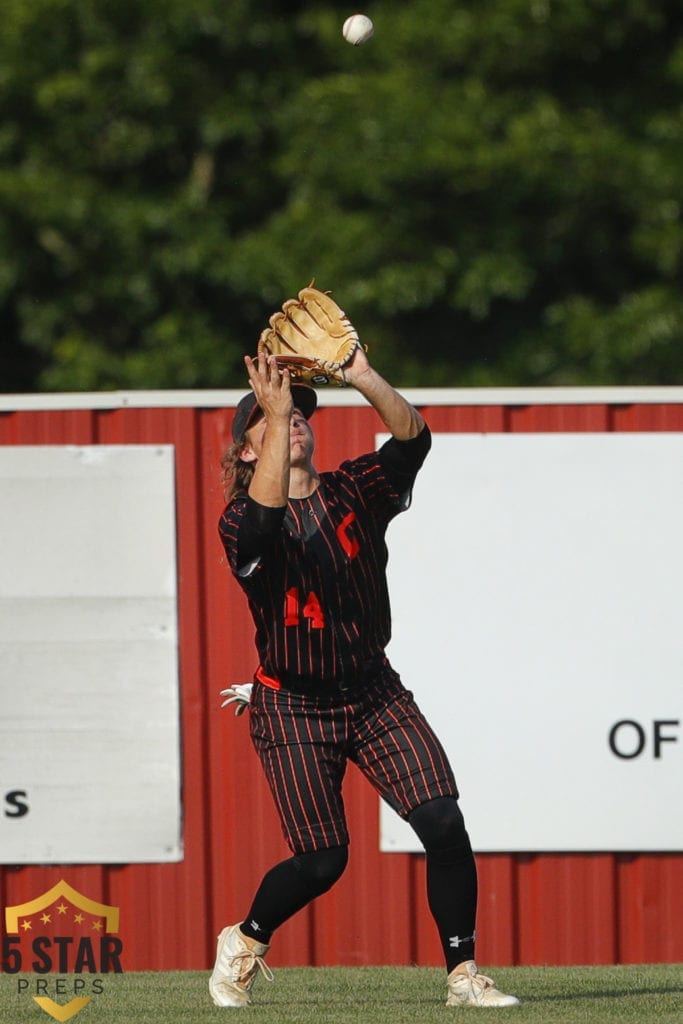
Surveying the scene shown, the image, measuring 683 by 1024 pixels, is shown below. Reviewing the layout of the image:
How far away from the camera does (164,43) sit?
1391 cm

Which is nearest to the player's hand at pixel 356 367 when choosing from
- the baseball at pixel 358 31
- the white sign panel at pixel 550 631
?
the white sign panel at pixel 550 631

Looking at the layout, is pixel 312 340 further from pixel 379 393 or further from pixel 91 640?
pixel 91 640

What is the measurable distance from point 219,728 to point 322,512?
2.36 meters

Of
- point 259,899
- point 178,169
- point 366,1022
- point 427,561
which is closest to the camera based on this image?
point 366,1022

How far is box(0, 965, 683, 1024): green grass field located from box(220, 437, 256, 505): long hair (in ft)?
4.96

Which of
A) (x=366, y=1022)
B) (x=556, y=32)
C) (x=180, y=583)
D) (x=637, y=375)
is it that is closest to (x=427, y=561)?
(x=180, y=583)

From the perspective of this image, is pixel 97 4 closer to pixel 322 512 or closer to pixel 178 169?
pixel 178 169

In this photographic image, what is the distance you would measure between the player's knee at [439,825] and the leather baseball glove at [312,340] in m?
1.24

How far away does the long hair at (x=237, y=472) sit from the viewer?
16.8 ft

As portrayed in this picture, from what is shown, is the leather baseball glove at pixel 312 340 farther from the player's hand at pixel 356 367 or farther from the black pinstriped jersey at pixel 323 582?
the black pinstriped jersey at pixel 323 582

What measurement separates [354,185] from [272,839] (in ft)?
23.3

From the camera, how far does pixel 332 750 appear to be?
A: 5.00 m

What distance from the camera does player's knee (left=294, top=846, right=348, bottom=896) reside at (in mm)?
4980

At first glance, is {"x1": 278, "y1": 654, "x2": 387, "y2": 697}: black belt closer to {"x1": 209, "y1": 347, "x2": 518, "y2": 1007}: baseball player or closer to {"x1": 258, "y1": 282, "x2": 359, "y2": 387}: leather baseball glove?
{"x1": 209, "y1": 347, "x2": 518, "y2": 1007}: baseball player
